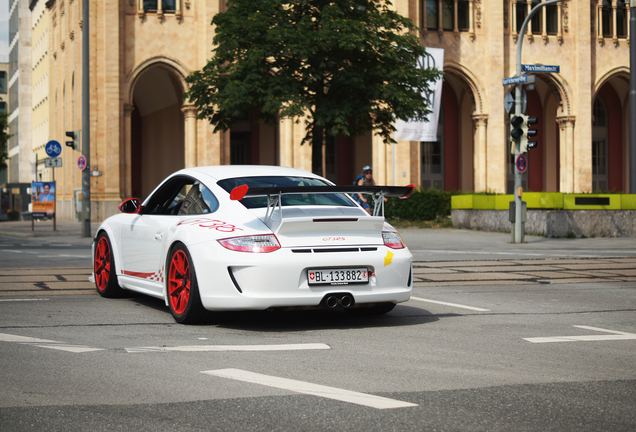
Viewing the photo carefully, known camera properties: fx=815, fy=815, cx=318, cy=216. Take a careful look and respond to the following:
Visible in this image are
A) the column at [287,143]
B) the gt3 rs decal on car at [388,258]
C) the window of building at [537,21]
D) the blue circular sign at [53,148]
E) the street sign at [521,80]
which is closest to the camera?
the gt3 rs decal on car at [388,258]

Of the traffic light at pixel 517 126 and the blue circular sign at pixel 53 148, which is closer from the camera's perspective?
the traffic light at pixel 517 126

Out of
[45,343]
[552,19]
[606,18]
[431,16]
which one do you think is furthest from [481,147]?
[45,343]

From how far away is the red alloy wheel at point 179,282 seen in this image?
6.82 metres

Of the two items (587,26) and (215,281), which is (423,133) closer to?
(587,26)

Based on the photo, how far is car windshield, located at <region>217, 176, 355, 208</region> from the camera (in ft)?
23.2

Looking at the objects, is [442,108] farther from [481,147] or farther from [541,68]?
[541,68]

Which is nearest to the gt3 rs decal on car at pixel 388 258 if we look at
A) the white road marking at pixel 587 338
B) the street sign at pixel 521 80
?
the white road marking at pixel 587 338

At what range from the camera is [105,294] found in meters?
8.77

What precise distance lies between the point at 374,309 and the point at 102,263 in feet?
10.5

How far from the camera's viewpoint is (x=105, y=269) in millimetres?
8773

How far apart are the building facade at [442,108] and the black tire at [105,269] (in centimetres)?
2878

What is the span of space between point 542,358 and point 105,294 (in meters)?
5.05

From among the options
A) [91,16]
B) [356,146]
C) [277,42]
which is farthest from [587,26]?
[277,42]

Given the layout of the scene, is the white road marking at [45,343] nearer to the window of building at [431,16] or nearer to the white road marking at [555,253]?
the white road marking at [555,253]
